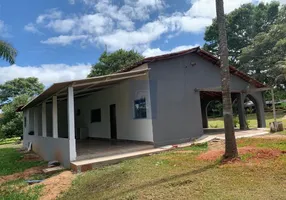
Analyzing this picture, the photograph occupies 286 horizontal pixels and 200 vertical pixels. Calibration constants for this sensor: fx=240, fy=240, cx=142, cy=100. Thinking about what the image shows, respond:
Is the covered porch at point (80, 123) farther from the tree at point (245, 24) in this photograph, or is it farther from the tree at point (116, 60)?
the tree at point (245, 24)

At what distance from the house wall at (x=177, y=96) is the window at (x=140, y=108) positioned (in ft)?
2.49

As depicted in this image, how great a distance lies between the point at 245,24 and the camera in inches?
1518

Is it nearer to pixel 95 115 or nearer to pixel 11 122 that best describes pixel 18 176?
pixel 95 115

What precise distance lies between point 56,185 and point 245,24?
131 feet

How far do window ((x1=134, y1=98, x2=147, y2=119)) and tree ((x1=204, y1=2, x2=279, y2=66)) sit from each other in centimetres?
2971

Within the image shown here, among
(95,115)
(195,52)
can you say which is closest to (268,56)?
(195,52)

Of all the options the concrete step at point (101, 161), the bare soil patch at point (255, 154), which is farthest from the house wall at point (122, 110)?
the bare soil patch at point (255, 154)

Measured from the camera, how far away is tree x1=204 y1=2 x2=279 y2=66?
122 ft

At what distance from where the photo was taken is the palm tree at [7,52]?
12039 mm

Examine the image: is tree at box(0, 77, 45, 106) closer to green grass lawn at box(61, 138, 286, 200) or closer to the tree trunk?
green grass lawn at box(61, 138, 286, 200)

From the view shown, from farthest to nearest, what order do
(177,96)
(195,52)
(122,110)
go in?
(122,110) → (195,52) → (177,96)

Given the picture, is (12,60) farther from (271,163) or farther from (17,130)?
(17,130)

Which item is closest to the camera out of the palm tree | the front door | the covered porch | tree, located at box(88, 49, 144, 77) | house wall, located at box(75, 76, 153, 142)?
the covered porch

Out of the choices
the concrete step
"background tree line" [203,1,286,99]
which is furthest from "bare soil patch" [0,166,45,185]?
"background tree line" [203,1,286,99]
